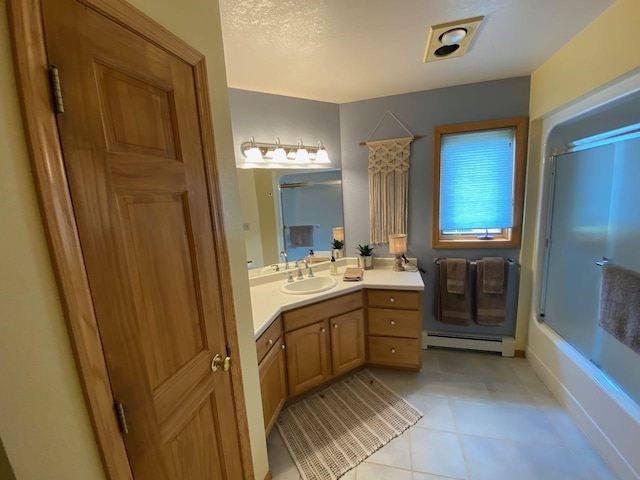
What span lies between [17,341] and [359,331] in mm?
1990

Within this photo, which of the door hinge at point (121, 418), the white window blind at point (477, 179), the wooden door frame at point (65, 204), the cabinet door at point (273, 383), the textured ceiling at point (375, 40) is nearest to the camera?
the wooden door frame at point (65, 204)

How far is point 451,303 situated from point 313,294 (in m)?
1.35

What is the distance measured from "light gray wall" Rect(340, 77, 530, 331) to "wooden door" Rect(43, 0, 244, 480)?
5.68 feet

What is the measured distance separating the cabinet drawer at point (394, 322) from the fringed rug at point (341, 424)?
43 centimetres

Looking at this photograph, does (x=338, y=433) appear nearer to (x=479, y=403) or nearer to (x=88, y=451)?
(x=479, y=403)

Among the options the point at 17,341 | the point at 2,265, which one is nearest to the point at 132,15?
the point at 2,265

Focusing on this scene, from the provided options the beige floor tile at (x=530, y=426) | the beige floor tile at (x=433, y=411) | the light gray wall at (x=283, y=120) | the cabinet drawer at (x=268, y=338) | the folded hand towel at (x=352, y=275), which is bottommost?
the beige floor tile at (x=530, y=426)

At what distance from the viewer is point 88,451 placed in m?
0.56

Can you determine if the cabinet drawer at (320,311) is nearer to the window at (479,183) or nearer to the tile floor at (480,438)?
the tile floor at (480,438)

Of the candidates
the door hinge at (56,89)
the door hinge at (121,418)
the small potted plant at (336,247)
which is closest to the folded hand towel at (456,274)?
the small potted plant at (336,247)

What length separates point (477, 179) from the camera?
7.47 ft

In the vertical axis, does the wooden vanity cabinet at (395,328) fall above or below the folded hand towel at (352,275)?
below

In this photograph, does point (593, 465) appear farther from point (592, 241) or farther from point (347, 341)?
point (347, 341)

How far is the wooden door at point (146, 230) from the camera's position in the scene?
1.82 ft
